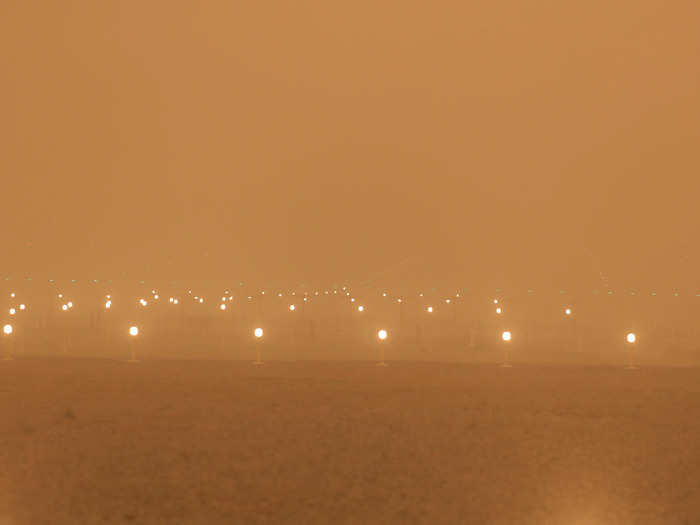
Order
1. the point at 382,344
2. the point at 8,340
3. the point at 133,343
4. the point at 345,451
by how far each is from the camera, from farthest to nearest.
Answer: the point at 382,344 < the point at 8,340 < the point at 133,343 < the point at 345,451

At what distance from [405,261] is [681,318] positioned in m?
97.2

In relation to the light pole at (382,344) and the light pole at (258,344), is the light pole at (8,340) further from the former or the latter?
the light pole at (382,344)

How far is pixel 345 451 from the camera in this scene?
15391mm

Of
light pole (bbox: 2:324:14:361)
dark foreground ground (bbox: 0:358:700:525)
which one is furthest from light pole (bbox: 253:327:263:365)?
light pole (bbox: 2:324:14:361)

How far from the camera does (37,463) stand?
14203 mm

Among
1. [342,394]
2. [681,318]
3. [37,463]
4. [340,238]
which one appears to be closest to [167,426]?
[37,463]

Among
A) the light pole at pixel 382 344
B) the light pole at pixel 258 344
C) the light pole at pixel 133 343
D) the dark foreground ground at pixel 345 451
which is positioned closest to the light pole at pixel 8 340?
the light pole at pixel 133 343

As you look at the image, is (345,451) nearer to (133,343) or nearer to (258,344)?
(258,344)

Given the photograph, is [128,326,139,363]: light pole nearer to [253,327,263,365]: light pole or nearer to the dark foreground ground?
[253,327,263,365]: light pole

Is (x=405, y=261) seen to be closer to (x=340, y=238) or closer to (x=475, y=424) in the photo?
(x=340, y=238)

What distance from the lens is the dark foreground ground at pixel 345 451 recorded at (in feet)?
40.0

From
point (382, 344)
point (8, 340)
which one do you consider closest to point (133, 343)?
point (8, 340)

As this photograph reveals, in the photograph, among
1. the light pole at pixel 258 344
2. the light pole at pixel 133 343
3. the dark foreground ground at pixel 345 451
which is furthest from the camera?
the light pole at pixel 133 343

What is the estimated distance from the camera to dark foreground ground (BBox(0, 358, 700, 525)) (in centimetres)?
1218
